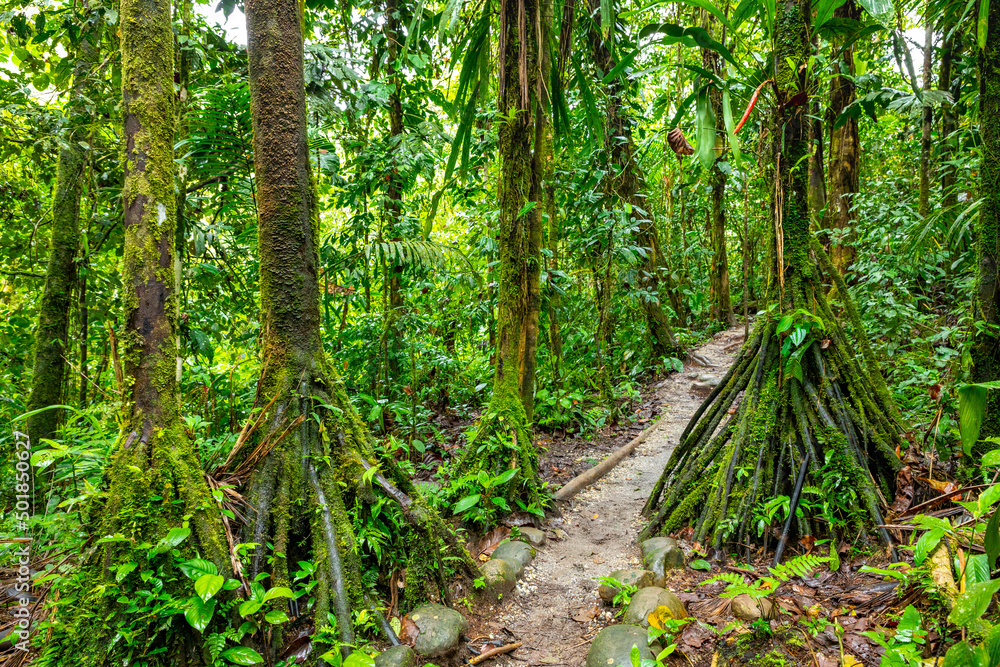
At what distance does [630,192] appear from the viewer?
763 cm

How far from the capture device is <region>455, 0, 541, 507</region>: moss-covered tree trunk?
3705mm

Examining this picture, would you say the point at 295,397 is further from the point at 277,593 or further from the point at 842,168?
the point at 842,168

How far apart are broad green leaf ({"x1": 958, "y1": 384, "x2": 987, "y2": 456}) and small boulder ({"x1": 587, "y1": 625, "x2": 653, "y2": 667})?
4.98 ft

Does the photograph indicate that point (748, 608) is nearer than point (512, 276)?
Yes

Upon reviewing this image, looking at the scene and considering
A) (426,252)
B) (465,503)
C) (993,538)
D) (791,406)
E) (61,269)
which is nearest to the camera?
(993,538)

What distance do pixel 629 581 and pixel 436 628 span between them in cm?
106

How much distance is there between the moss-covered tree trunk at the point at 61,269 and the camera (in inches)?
163

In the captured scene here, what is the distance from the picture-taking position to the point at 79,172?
4359 millimetres

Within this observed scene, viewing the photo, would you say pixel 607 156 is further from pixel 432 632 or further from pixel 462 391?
pixel 432 632

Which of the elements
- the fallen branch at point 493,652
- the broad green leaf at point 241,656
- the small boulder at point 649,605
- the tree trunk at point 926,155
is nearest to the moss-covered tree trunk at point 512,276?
the fallen branch at point 493,652

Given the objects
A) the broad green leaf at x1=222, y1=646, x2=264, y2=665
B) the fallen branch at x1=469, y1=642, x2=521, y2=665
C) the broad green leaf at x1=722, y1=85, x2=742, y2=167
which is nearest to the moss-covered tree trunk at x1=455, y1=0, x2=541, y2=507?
the fallen branch at x1=469, y1=642, x2=521, y2=665

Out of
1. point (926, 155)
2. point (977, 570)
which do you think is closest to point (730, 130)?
point (977, 570)

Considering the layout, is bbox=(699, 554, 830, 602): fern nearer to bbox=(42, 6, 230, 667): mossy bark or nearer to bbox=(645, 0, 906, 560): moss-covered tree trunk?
bbox=(645, 0, 906, 560): moss-covered tree trunk

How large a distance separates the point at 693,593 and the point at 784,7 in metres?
3.48
